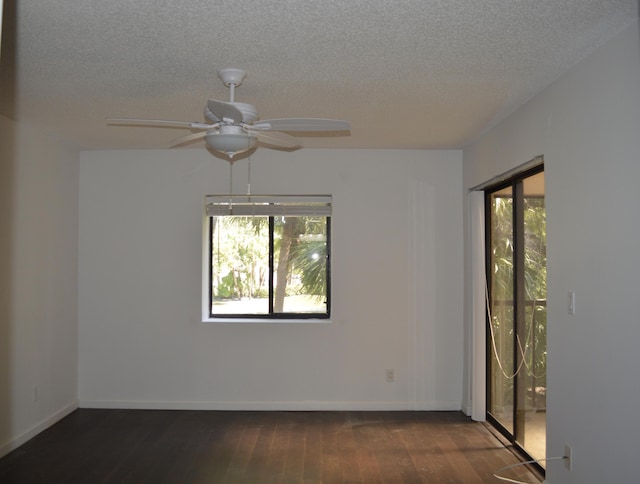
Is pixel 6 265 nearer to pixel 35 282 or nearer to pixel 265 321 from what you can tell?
pixel 35 282

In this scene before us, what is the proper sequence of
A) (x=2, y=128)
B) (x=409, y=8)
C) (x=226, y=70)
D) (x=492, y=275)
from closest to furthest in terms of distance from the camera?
(x=409, y=8)
(x=226, y=70)
(x=2, y=128)
(x=492, y=275)

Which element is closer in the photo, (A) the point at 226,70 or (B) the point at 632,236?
(B) the point at 632,236

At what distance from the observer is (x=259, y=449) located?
13.2 feet

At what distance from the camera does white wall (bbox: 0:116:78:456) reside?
3.96 meters

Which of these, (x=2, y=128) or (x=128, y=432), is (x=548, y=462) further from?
(x=2, y=128)

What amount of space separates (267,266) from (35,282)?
→ 1967 millimetres

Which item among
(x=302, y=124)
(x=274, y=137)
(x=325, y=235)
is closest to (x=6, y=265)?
(x=274, y=137)

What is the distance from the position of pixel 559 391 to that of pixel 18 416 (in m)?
3.64

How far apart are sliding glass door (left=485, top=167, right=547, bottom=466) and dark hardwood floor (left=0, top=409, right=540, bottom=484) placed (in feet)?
0.82

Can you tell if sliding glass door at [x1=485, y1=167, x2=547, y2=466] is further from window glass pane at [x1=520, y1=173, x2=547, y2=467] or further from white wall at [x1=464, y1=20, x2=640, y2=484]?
white wall at [x1=464, y1=20, x2=640, y2=484]

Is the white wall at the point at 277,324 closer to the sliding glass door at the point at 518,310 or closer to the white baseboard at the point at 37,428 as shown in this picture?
the white baseboard at the point at 37,428

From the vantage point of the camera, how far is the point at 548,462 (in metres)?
3.23

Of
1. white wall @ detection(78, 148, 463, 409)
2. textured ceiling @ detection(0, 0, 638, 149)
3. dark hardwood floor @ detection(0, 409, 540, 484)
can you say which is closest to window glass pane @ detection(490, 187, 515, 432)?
dark hardwood floor @ detection(0, 409, 540, 484)

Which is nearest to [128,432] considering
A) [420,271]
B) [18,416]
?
[18,416]
